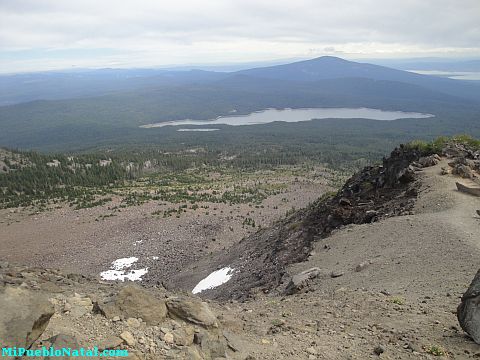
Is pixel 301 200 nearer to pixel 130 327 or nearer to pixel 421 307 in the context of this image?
pixel 421 307

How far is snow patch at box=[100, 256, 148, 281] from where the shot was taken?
22092mm

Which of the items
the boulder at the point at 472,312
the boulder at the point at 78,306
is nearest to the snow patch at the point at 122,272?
the boulder at the point at 78,306

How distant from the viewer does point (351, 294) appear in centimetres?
1060

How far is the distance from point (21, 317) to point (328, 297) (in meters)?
7.99

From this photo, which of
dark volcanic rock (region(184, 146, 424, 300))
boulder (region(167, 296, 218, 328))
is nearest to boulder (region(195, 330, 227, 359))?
boulder (region(167, 296, 218, 328))

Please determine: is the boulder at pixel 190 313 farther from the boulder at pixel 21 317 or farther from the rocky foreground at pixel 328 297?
the boulder at pixel 21 317

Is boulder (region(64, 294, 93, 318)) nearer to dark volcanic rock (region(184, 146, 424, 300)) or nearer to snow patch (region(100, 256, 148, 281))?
dark volcanic rock (region(184, 146, 424, 300))

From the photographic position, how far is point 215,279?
63.7 ft

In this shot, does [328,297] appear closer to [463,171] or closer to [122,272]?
[463,171]

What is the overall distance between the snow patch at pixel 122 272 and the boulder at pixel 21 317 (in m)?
16.3

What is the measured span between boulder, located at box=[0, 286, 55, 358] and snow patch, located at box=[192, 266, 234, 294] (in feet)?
42.4

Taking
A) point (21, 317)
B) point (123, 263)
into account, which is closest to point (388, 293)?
point (21, 317)

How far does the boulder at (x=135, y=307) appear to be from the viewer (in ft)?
23.9

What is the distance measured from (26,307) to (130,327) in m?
1.87
